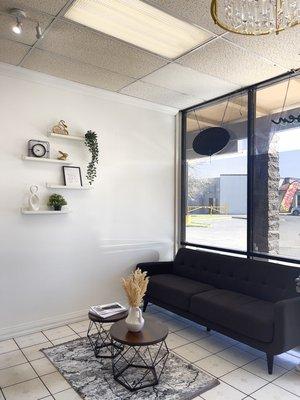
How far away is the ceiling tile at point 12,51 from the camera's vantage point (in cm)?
285

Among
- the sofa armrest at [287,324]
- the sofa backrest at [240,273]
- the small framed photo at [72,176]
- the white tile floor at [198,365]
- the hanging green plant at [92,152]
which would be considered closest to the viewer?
the white tile floor at [198,365]

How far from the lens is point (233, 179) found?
409 cm

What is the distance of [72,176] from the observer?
3.71 metres

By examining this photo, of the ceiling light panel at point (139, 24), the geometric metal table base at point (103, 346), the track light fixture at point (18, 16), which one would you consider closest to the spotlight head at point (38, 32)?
the track light fixture at point (18, 16)

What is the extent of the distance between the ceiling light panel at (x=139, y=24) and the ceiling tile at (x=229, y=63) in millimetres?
158

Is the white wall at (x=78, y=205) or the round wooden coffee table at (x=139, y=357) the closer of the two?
the round wooden coffee table at (x=139, y=357)

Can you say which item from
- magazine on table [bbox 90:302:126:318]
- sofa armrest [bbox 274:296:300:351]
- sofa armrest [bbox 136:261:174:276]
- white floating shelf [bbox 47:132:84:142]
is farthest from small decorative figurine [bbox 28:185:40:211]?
sofa armrest [bbox 274:296:300:351]

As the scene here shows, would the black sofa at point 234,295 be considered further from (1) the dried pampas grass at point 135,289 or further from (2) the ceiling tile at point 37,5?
(2) the ceiling tile at point 37,5

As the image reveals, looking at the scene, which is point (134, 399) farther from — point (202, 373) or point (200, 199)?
point (200, 199)

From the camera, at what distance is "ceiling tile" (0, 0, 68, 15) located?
2227 millimetres

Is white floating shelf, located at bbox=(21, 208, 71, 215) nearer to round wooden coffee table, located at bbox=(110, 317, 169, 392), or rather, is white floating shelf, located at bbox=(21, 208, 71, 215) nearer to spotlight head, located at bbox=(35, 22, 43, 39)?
round wooden coffee table, located at bbox=(110, 317, 169, 392)

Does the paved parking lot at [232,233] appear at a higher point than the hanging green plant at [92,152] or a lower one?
lower

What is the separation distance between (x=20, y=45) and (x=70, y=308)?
2877mm

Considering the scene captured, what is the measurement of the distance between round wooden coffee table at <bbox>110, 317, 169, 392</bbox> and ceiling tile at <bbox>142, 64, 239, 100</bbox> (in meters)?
2.56
